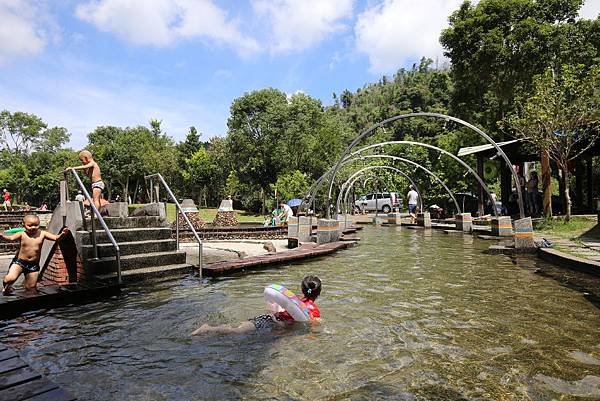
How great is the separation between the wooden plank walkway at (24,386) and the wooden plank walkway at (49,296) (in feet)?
9.31

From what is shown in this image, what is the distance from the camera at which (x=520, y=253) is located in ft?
39.2

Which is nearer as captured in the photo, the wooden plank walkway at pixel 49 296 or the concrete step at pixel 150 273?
the wooden plank walkway at pixel 49 296

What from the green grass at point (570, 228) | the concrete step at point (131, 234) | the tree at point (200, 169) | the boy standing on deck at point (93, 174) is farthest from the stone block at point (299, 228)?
the tree at point (200, 169)

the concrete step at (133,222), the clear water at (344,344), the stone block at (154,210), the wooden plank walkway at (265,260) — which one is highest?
the stone block at (154,210)

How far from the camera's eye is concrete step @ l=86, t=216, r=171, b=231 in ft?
28.5

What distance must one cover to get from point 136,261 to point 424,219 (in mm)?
18421

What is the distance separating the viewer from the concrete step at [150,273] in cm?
755

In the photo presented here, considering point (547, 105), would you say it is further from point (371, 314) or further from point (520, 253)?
point (371, 314)

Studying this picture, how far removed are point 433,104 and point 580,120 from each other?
4724cm

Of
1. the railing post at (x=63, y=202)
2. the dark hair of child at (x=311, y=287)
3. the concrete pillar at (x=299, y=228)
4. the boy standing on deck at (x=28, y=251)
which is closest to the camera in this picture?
the dark hair of child at (x=311, y=287)

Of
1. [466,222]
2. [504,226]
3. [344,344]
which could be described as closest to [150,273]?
[344,344]

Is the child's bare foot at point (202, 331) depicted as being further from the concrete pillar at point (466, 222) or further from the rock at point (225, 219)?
the rock at point (225, 219)

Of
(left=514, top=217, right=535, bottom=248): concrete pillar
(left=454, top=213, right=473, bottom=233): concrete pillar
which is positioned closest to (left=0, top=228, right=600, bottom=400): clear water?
(left=514, top=217, right=535, bottom=248): concrete pillar

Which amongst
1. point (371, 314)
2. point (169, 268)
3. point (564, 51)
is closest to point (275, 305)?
point (371, 314)
